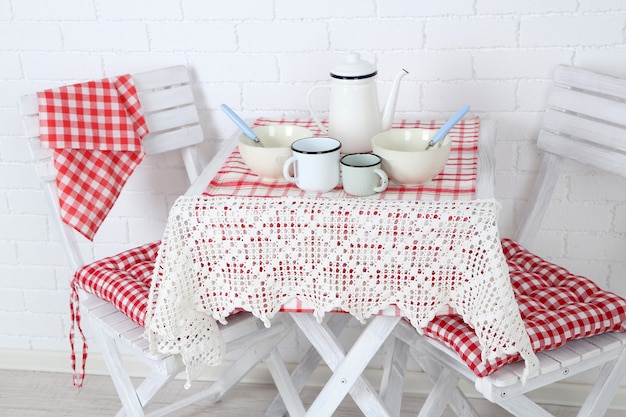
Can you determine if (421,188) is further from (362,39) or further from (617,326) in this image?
(362,39)

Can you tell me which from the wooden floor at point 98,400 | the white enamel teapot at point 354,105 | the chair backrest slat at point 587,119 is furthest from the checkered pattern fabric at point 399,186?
the wooden floor at point 98,400

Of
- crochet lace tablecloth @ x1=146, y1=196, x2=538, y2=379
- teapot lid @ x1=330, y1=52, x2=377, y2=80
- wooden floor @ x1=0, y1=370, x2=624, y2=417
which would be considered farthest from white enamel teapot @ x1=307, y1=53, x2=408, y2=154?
wooden floor @ x1=0, y1=370, x2=624, y2=417

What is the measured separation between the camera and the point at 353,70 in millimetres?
1709

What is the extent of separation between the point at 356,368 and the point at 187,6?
1.03 meters

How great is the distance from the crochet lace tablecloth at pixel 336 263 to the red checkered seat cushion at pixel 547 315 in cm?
6

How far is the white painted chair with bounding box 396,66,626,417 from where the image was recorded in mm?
1570

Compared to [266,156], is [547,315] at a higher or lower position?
lower

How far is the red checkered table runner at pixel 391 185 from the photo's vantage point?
157cm

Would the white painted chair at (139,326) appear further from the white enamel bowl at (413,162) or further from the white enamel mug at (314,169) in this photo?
the white enamel bowl at (413,162)

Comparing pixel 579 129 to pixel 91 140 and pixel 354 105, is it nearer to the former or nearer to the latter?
pixel 354 105

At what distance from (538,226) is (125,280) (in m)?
1.00

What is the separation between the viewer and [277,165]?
1642 mm

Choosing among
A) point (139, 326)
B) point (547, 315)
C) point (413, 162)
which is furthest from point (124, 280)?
point (547, 315)

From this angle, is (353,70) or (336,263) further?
(353,70)
